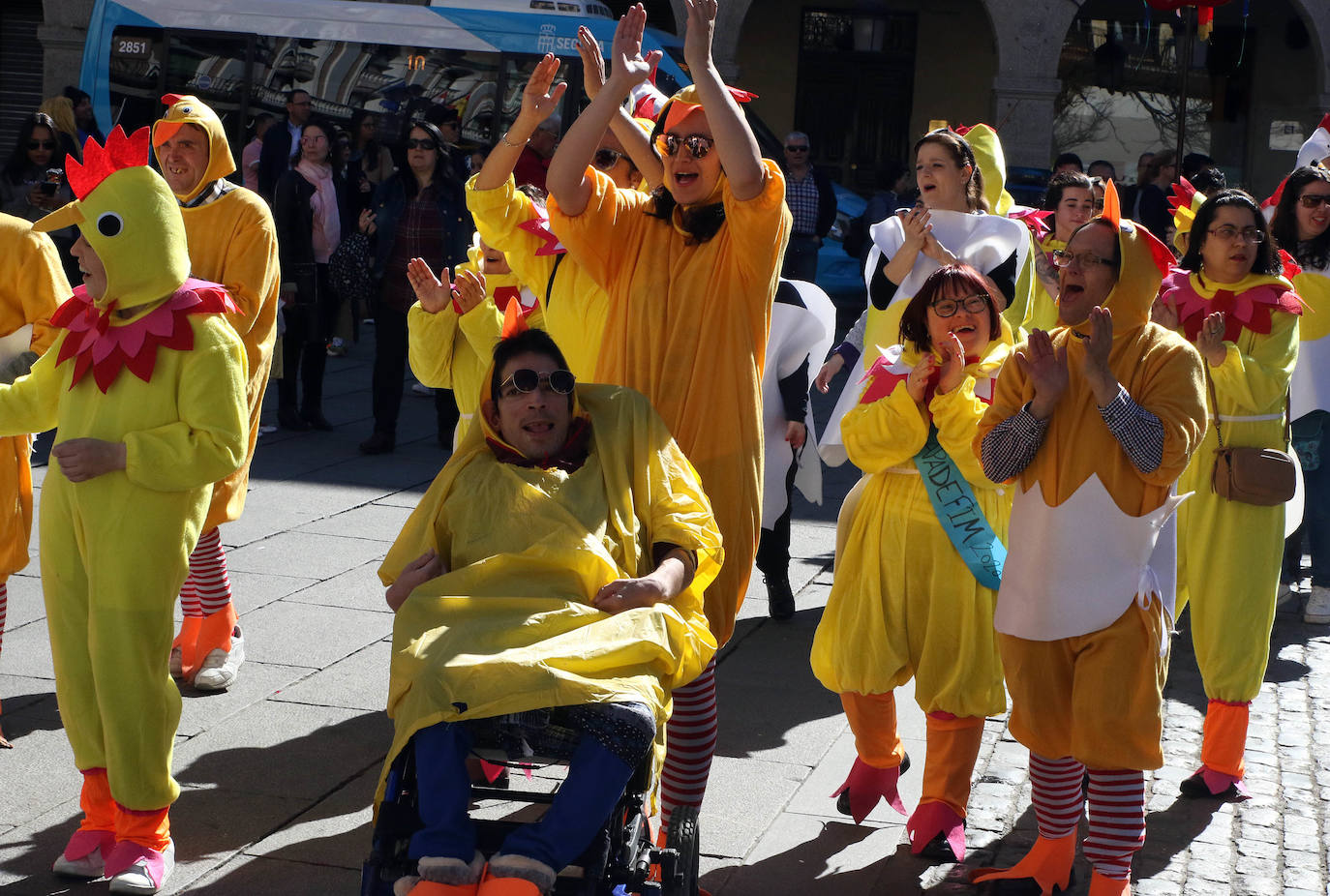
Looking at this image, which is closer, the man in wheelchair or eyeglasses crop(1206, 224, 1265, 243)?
the man in wheelchair

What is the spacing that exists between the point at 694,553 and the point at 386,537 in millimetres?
4378

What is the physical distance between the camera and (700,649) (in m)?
3.68

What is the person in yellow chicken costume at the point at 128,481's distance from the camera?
399 cm

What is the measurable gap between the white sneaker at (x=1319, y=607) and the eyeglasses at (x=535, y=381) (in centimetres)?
489

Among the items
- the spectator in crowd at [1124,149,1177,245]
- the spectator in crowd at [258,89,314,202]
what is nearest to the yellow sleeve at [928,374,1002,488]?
the spectator in crowd at [258,89,314,202]

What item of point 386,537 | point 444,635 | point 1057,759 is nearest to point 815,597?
point 386,537

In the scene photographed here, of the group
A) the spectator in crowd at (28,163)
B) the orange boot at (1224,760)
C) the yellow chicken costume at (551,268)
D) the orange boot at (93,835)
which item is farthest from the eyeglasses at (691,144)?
the spectator in crowd at (28,163)

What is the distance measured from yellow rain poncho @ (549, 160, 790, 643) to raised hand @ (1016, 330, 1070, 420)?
679 millimetres

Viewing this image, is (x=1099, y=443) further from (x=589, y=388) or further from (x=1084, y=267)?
(x=589, y=388)

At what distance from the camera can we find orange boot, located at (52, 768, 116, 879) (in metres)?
4.06

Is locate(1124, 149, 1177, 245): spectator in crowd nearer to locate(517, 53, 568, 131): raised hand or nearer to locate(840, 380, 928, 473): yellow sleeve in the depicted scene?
locate(840, 380, 928, 473): yellow sleeve

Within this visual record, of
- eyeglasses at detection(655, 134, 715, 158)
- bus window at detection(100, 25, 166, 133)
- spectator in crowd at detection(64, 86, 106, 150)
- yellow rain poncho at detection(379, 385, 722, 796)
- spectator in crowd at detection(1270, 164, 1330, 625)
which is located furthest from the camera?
bus window at detection(100, 25, 166, 133)

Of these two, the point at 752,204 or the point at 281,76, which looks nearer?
the point at 752,204

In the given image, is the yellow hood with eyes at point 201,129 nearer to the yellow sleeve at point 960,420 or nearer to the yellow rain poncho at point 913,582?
the yellow rain poncho at point 913,582
